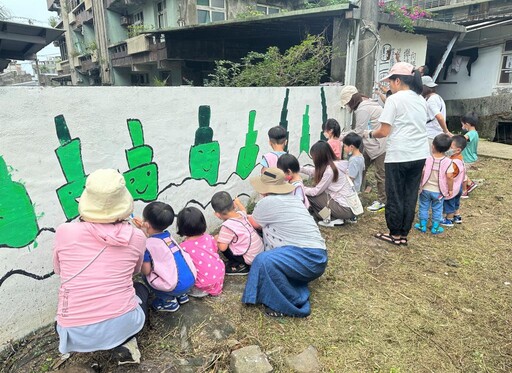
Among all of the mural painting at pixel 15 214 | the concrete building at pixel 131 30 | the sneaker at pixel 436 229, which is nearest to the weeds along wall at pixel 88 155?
the mural painting at pixel 15 214

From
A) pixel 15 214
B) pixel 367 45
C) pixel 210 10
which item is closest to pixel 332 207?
pixel 15 214

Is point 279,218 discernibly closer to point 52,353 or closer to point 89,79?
Result: point 52,353

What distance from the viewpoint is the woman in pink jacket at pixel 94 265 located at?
1.99 meters

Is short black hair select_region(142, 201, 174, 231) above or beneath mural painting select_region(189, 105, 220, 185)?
beneath

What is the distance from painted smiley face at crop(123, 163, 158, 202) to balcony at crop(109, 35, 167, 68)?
8.22 m

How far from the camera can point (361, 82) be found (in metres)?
6.66

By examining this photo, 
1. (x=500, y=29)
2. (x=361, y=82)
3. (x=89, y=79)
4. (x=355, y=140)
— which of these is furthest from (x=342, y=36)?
(x=89, y=79)

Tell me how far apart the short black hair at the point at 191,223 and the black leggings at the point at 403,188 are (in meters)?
2.11

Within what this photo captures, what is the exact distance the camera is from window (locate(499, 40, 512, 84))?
10867 mm

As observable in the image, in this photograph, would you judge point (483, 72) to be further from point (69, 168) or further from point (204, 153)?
point (69, 168)

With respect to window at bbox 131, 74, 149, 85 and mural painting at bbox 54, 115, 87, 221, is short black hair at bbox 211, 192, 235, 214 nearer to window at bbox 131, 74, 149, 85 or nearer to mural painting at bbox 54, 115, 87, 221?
mural painting at bbox 54, 115, 87, 221

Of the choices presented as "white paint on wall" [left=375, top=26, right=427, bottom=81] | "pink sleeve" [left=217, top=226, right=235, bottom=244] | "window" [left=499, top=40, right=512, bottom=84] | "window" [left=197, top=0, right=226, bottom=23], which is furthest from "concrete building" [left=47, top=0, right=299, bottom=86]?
"window" [left=499, top=40, right=512, bottom=84]

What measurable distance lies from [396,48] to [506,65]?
18.2 ft

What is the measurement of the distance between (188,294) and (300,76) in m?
4.37
